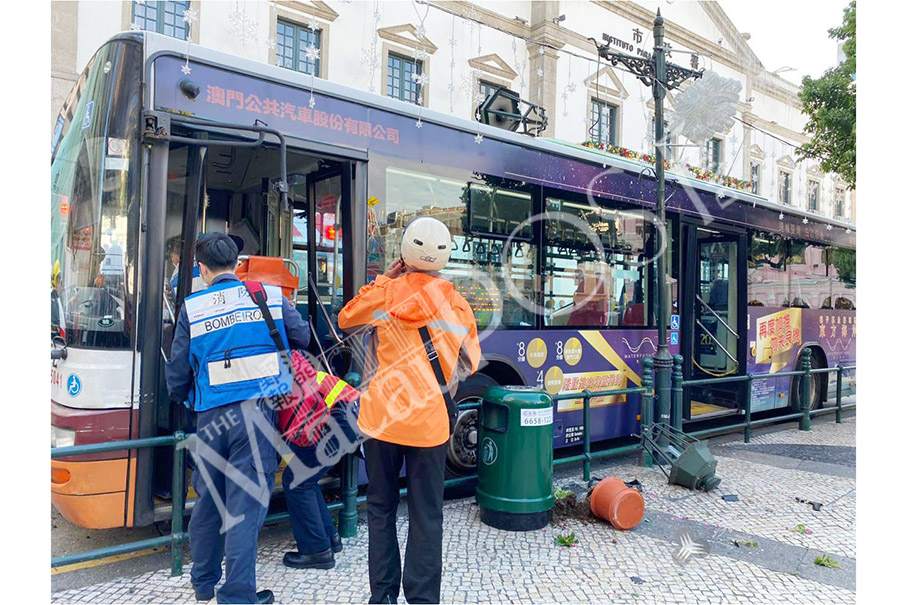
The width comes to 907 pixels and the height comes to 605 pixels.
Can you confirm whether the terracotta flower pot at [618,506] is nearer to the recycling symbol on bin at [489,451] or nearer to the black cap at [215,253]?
the recycling symbol on bin at [489,451]

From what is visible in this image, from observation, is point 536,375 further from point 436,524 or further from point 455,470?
point 436,524

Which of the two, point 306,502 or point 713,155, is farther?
point 713,155

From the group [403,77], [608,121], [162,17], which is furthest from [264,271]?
[608,121]

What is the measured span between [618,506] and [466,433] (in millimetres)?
1542

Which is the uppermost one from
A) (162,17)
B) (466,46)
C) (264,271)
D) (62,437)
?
(466,46)

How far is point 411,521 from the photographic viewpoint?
10.6 feet

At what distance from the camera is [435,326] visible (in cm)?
325

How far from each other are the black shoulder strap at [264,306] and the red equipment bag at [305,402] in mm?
197

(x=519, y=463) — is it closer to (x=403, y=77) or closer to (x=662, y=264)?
(x=662, y=264)

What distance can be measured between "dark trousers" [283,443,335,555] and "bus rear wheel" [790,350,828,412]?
7999 millimetres

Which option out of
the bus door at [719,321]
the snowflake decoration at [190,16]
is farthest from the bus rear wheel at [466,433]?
the snowflake decoration at [190,16]

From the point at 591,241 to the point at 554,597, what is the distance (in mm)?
3732

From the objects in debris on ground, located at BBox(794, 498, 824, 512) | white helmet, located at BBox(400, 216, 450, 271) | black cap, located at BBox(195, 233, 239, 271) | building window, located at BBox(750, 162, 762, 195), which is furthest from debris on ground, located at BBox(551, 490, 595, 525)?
building window, located at BBox(750, 162, 762, 195)

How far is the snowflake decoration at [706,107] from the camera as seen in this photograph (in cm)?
658
